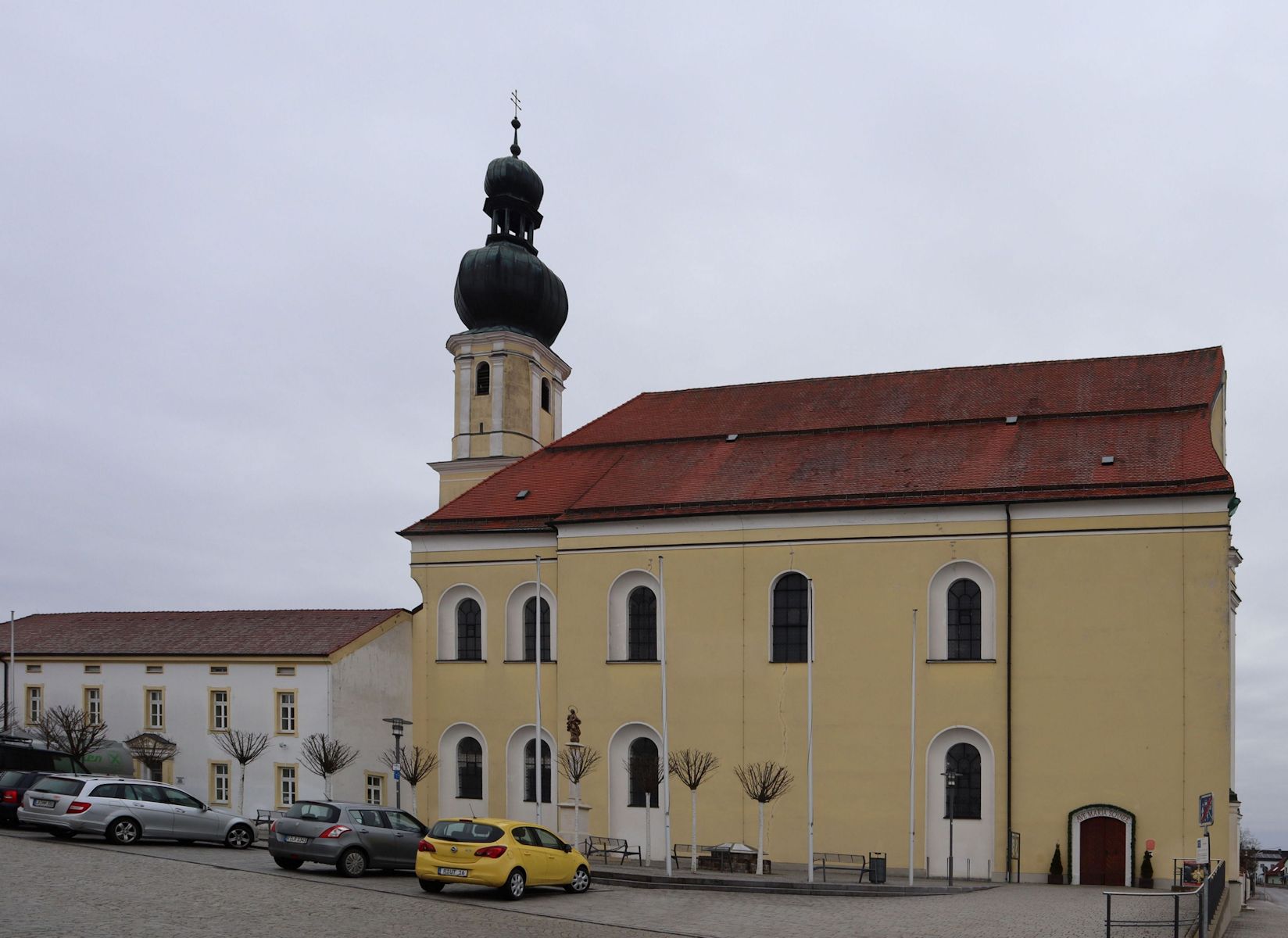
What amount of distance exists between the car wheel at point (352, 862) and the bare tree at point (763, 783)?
939 centimetres

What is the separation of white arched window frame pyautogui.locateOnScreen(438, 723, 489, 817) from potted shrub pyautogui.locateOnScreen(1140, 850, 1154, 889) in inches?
636

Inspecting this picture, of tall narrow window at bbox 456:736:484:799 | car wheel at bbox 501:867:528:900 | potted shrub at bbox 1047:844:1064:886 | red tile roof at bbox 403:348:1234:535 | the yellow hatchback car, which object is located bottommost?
potted shrub at bbox 1047:844:1064:886

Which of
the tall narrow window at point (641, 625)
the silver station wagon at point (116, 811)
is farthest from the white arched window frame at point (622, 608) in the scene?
the silver station wagon at point (116, 811)

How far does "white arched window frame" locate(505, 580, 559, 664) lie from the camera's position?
34094 millimetres

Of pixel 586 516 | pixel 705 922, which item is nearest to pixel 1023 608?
pixel 586 516

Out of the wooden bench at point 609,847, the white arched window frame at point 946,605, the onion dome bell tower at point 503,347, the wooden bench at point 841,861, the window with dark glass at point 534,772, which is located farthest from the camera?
the onion dome bell tower at point 503,347

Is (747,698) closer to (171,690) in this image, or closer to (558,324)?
(171,690)

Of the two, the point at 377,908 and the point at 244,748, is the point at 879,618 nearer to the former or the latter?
the point at 377,908

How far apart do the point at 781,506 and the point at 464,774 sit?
11488 mm

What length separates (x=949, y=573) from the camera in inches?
1169

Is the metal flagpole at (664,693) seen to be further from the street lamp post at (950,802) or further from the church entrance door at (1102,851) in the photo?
the church entrance door at (1102,851)

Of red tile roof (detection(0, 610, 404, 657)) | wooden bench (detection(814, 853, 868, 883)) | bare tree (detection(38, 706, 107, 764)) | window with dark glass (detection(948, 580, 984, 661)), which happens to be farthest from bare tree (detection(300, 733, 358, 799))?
window with dark glass (detection(948, 580, 984, 661))

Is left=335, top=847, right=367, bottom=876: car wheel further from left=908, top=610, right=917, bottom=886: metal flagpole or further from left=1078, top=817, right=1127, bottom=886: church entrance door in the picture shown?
left=1078, top=817, right=1127, bottom=886: church entrance door

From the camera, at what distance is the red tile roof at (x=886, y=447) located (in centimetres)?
2944
